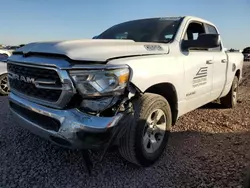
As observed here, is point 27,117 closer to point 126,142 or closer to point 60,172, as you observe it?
point 60,172

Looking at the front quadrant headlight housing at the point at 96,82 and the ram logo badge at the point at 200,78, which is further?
the ram logo badge at the point at 200,78

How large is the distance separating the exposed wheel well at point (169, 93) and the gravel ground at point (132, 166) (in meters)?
0.54

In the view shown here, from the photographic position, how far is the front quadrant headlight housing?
2562 millimetres

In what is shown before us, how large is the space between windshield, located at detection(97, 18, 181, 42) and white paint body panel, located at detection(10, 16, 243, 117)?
0.14 metres

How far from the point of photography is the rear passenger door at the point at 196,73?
12.7 ft

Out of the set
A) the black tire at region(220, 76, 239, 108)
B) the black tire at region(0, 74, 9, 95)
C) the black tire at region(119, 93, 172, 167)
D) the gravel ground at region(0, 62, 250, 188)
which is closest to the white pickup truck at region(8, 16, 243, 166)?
the black tire at region(119, 93, 172, 167)

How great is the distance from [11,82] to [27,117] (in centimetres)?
74

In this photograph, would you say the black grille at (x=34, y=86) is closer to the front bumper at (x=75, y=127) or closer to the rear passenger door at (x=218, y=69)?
the front bumper at (x=75, y=127)

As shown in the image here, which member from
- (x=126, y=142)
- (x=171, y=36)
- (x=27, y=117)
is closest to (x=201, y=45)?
(x=171, y=36)

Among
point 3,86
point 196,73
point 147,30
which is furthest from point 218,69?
point 3,86

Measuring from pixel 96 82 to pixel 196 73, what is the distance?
6.52 ft

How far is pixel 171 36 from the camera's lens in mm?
3934

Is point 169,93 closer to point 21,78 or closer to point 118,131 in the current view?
point 118,131

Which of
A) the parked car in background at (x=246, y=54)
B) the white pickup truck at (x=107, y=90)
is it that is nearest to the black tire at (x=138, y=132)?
the white pickup truck at (x=107, y=90)
